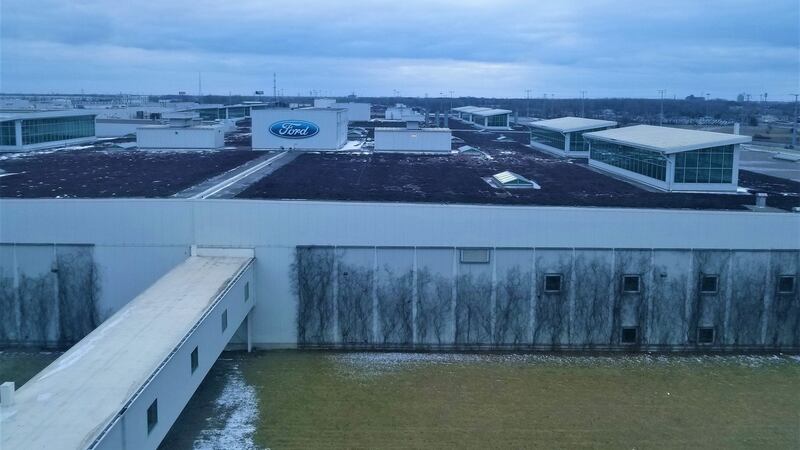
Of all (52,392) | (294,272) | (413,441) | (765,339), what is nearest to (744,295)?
(765,339)

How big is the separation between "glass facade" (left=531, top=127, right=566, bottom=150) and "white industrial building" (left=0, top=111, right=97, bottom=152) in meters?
24.5

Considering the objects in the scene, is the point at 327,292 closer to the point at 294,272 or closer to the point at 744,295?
the point at 294,272

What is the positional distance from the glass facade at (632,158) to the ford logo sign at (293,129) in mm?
13180

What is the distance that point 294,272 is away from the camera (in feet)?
Result: 44.8

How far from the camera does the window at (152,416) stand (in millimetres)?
7777

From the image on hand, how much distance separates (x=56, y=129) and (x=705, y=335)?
31.7 m

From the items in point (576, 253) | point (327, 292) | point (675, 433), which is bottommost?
point (675, 433)

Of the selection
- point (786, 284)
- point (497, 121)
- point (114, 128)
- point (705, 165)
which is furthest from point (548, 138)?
point (114, 128)

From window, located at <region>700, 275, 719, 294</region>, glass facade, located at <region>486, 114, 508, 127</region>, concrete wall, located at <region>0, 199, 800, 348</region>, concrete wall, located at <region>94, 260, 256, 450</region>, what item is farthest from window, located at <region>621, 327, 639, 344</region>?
glass facade, located at <region>486, 114, 508, 127</region>

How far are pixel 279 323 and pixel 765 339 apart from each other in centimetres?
982

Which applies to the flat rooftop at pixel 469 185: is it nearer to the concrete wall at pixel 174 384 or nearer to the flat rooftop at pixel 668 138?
the flat rooftop at pixel 668 138

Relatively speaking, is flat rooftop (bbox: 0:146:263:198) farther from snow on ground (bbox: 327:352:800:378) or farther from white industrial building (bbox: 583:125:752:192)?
white industrial building (bbox: 583:125:752:192)

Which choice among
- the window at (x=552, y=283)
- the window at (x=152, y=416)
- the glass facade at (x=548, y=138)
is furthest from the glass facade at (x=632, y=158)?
the window at (x=152, y=416)

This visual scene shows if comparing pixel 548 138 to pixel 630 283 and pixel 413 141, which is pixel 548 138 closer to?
pixel 413 141
